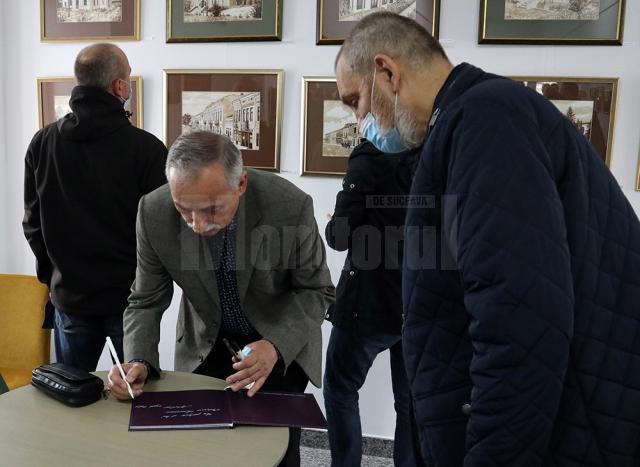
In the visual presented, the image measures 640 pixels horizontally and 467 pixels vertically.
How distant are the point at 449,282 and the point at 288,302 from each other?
0.84 metres

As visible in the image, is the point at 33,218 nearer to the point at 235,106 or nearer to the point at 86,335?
the point at 86,335

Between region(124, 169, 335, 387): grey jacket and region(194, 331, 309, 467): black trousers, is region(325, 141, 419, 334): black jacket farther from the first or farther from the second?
region(194, 331, 309, 467): black trousers

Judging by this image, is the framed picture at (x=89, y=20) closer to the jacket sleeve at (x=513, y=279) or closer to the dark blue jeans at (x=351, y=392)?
the dark blue jeans at (x=351, y=392)

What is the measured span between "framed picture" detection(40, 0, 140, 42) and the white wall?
0.05 m

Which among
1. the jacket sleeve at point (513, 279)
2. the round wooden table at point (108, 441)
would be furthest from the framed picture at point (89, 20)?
the jacket sleeve at point (513, 279)

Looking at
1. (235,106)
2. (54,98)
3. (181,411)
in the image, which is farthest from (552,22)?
(54,98)

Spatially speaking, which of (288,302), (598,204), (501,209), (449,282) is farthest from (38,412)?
(598,204)

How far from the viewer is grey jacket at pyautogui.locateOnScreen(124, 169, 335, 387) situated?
5.41 feet

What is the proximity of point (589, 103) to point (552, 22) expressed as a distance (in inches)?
14.9

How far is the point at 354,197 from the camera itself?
205cm

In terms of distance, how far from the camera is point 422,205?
100 cm

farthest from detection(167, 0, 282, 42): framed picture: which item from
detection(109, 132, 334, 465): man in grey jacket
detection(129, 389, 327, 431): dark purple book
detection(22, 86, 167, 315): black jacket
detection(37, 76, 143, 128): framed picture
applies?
detection(129, 389, 327, 431): dark purple book

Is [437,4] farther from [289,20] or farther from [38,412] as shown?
[38,412]

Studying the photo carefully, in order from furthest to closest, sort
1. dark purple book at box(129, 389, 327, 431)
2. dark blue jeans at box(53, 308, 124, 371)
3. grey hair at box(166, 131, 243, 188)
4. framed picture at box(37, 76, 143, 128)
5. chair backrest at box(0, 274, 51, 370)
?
framed picture at box(37, 76, 143, 128) < chair backrest at box(0, 274, 51, 370) < dark blue jeans at box(53, 308, 124, 371) < grey hair at box(166, 131, 243, 188) < dark purple book at box(129, 389, 327, 431)
